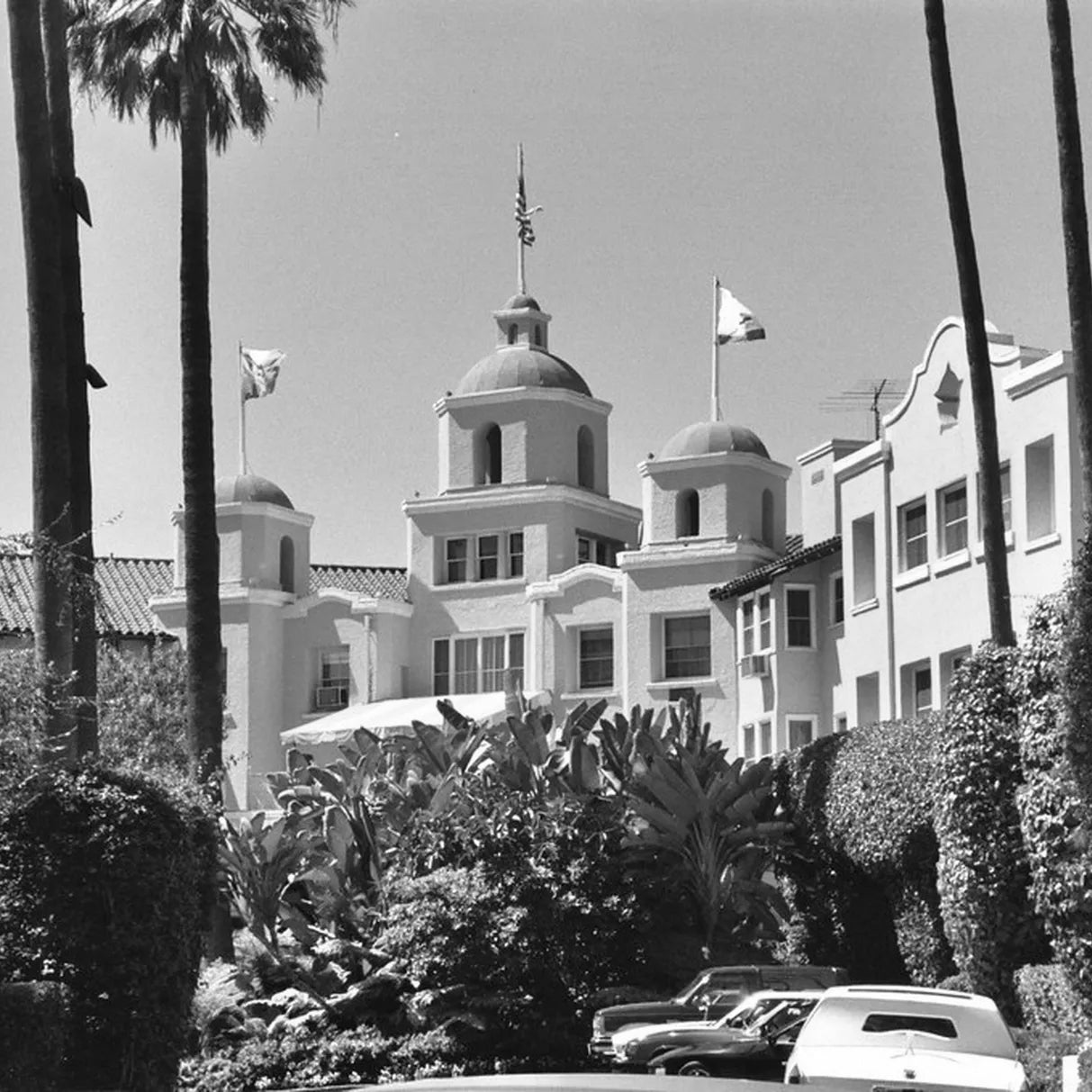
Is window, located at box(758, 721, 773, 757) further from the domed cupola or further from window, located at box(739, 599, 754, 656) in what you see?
the domed cupola

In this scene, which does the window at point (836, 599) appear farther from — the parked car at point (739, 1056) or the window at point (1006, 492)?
the parked car at point (739, 1056)

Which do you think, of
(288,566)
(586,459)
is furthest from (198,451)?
(288,566)

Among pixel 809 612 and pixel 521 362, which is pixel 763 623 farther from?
pixel 521 362

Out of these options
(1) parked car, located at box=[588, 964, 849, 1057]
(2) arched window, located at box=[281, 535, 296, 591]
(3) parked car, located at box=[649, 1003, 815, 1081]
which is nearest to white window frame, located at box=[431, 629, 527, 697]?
(2) arched window, located at box=[281, 535, 296, 591]

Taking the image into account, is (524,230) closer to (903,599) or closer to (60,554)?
(903,599)

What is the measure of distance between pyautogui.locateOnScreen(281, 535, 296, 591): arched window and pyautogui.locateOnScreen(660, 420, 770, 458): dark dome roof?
12.3 metres

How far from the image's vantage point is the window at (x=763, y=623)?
5496 cm

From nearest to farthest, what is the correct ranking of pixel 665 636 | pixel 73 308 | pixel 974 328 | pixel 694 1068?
pixel 694 1068, pixel 73 308, pixel 974 328, pixel 665 636

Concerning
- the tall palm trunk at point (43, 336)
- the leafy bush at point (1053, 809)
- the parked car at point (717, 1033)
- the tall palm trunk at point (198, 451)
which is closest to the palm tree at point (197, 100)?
the tall palm trunk at point (198, 451)

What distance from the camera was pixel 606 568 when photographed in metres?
62.9

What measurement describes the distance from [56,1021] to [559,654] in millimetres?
44694

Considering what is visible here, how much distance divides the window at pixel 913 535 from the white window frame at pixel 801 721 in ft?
29.8

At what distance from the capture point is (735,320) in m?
61.0

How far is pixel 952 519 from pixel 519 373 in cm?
2545
